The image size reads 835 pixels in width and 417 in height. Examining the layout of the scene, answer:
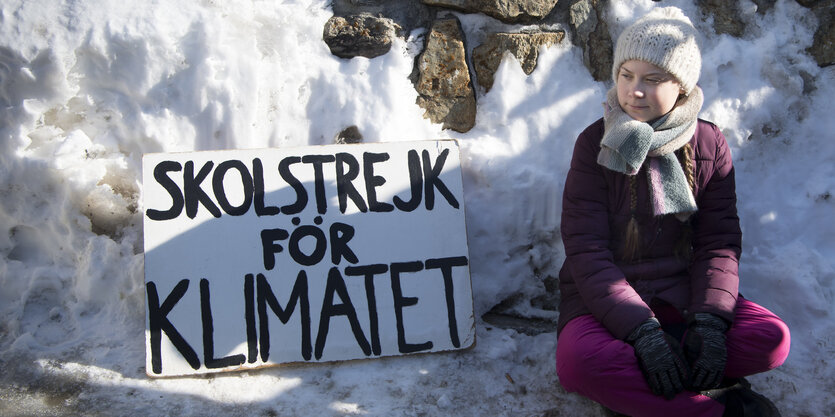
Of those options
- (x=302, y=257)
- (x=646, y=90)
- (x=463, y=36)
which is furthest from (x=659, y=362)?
(x=463, y=36)

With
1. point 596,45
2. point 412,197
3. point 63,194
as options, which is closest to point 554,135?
point 596,45

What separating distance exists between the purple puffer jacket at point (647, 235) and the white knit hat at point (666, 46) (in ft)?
0.76

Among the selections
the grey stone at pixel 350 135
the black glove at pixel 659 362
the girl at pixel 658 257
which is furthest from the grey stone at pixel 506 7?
the black glove at pixel 659 362

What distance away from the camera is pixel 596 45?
9.13ft

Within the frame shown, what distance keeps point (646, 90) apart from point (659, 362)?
0.73 m

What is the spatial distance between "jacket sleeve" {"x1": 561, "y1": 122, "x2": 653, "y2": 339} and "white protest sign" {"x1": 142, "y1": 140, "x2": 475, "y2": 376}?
1.55ft

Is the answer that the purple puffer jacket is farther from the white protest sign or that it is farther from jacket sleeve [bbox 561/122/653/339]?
the white protest sign

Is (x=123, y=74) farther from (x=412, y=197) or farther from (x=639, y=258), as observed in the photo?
(x=639, y=258)

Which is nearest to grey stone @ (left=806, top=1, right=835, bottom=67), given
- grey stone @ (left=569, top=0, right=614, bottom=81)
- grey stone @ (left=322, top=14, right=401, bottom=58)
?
grey stone @ (left=569, top=0, right=614, bottom=81)

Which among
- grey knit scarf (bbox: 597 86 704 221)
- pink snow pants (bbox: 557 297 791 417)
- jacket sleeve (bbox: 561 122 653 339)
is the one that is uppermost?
grey knit scarf (bbox: 597 86 704 221)

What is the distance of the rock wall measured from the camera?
2.72 metres

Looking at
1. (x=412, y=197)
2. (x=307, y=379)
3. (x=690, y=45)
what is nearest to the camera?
(x=690, y=45)

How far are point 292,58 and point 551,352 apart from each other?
141cm

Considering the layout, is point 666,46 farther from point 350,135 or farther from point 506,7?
point 350,135
